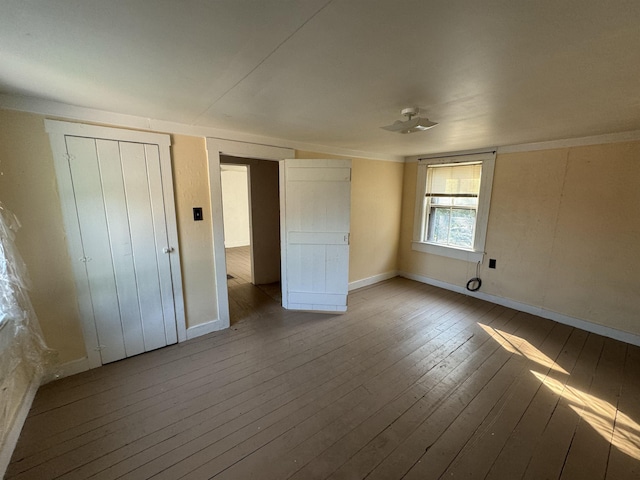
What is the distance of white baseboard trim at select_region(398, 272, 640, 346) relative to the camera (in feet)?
8.89

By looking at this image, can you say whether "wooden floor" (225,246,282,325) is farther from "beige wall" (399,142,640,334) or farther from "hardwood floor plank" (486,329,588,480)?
"beige wall" (399,142,640,334)

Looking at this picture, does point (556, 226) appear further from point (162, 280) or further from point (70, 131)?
point (70, 131)

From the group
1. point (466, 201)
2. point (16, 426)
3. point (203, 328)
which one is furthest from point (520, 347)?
point (16, 426)

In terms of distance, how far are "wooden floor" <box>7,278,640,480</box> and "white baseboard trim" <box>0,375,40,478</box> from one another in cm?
4

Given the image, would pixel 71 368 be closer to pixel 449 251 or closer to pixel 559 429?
pixel 559 429

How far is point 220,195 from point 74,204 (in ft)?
3.80

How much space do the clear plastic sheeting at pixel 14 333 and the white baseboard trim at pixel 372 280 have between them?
11.6 ft

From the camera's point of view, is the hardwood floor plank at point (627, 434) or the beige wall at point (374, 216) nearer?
the hardwood floor plank at point (627, 434)

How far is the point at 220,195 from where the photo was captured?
2.72 m

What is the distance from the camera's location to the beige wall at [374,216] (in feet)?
13.3

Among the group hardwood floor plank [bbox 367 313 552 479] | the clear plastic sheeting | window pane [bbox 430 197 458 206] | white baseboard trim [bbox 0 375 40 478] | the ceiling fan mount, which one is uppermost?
the ceiling fan mount

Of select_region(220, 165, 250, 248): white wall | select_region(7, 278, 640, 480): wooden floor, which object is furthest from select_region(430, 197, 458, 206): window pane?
select_region(220, 165, 250, 248): white wall

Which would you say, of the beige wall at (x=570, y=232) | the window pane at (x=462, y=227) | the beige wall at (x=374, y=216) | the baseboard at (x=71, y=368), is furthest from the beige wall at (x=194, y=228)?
the beige wall at (x=570, y=232)

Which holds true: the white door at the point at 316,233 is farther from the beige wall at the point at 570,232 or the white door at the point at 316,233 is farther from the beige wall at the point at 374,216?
the beige wall at the point at 570,232
